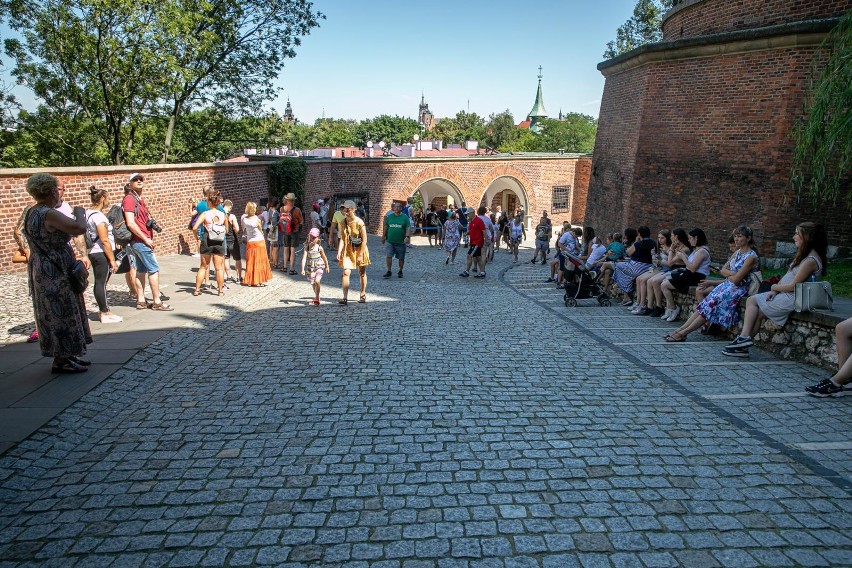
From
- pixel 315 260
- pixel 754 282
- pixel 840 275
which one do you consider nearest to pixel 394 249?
pixel 315 260

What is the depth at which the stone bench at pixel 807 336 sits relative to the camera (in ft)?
21.2

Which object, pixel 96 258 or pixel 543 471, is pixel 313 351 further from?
pixel 543 471

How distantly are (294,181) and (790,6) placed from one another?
1579cm

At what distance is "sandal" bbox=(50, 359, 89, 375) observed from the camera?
5.68m

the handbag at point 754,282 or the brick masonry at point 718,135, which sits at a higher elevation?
the brick masonry at point 718,135

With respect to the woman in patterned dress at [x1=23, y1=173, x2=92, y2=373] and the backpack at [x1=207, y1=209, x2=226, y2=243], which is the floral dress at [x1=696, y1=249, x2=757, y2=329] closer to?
the woman in patterned dress at [x1=23, y1=173, x2=92, y2=373]

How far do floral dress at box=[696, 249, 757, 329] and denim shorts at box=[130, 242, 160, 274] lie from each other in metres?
7.50

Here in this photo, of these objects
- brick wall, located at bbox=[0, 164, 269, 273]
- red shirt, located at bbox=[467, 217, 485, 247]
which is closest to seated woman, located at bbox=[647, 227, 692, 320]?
red shirt, located at bbox=[467, 217, 485, 247]

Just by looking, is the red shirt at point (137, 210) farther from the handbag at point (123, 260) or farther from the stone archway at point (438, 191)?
the stone archway at point (438, 191)

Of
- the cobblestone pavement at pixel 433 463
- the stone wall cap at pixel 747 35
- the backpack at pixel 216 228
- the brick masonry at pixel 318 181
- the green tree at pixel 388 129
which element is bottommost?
the cobblestone pavement at pixel 433 463

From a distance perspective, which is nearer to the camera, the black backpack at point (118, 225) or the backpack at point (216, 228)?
the black backpack at point (118, 225)

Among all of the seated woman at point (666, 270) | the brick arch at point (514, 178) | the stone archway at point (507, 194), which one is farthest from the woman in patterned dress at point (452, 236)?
the stone archway at point (507, 194)

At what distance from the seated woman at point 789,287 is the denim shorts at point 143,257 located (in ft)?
25.2

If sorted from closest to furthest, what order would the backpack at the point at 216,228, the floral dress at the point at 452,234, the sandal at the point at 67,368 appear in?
1. the sandal at the point at 67,368
2. the backpack at the point at 216,228
3. the floral dress at the point at 452,234
